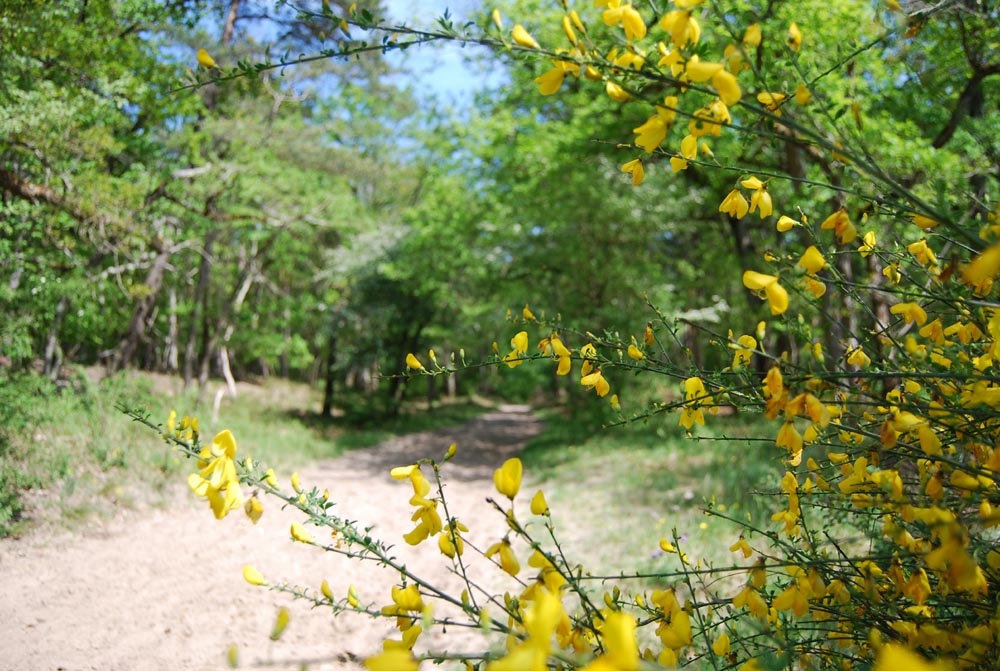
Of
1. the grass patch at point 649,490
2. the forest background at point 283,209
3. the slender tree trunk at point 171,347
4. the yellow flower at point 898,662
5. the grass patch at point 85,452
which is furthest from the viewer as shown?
the slender tree trunk at point 171,347

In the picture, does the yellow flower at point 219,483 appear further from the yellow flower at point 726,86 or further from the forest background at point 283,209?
the yellow flower at point 726,86

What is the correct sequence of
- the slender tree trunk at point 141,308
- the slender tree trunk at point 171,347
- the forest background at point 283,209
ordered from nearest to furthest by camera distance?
the forest background at point 283,209 < the slender tree trunk at point 141,308 < the slender tree trunk at point 171,347

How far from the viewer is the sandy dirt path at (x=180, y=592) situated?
2592 mm

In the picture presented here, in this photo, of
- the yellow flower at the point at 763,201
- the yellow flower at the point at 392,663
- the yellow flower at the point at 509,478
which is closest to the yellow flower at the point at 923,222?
the yellow flower at the point at 763,201

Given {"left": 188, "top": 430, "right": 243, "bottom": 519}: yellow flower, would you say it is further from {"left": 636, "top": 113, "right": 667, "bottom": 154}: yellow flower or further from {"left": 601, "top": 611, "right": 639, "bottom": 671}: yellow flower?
{"left": 636, "top": 113, "right": 667, "bottom": 154}: yellow flower

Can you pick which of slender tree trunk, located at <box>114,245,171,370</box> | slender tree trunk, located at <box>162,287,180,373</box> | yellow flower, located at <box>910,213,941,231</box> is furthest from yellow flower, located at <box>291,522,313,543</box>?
slender tree trunk, located at <box>162,287,180,373</box>

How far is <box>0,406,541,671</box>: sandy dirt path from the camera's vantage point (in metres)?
2.59

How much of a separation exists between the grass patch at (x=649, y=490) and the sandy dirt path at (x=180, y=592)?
34.8 inches

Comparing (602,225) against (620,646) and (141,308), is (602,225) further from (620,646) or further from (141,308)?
(620,646)

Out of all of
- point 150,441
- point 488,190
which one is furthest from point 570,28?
point 488,190

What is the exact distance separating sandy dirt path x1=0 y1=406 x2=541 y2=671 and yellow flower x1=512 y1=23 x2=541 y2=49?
1897 millimetres

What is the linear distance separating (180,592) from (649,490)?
419cm

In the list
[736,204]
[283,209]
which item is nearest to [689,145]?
[736,204]

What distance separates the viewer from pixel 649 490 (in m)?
5.56
